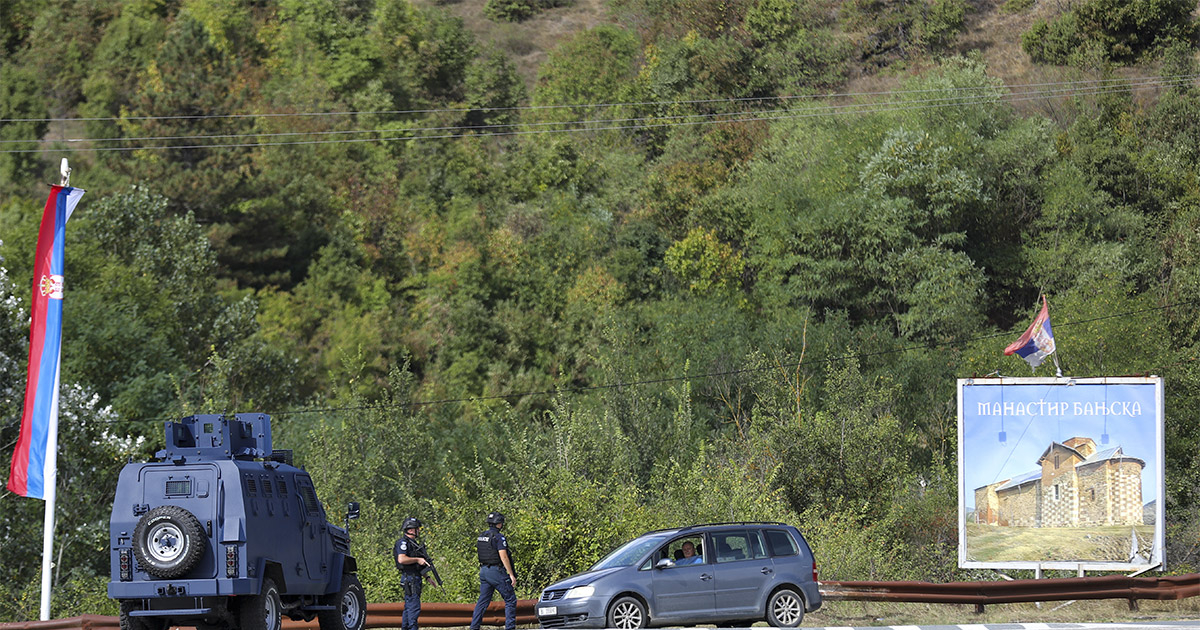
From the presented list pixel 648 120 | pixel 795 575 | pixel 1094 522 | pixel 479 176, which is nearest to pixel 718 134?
pixel 648 120

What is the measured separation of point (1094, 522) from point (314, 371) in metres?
49.3

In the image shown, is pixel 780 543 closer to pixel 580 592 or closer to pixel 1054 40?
pixel 580 592

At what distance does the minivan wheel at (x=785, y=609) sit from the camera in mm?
19047

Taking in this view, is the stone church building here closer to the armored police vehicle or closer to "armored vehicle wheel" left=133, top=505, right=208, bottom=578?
the armored police vehicle

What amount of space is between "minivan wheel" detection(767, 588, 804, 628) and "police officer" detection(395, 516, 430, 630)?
16.1 ft

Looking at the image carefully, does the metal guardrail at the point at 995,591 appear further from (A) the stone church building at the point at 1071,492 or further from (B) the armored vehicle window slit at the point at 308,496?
(B) the armored vehicle window slit at the point at 308,496

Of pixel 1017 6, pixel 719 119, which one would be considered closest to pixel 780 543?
pixel 719 119

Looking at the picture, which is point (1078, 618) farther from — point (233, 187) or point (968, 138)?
point (233, 187)

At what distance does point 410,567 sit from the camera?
17.6m

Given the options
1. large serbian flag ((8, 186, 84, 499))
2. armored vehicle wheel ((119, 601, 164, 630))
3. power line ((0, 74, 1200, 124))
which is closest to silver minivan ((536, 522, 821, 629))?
armored vehicle wheel ((119, 601, 164, 630))

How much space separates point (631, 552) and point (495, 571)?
8.10 ft

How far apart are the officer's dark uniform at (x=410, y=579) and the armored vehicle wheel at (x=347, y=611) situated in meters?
1.09

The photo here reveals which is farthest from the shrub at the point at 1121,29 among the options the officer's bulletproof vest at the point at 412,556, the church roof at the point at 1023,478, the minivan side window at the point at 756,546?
the officer's bulletproof vest at the point at 412,556

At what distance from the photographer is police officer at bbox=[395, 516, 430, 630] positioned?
17531 mm
